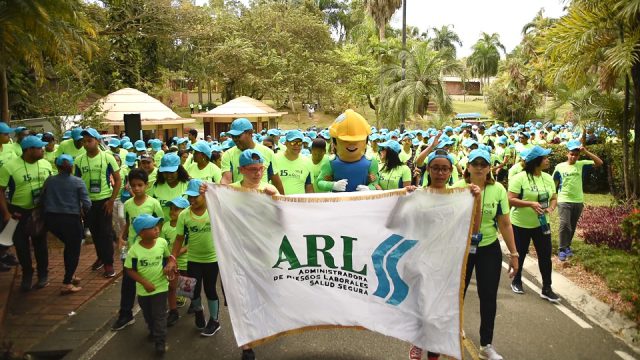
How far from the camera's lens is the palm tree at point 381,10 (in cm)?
4325

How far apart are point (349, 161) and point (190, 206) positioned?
1638 millimetres

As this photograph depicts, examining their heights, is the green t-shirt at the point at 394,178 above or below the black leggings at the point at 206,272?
above

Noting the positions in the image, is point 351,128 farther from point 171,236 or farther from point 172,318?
point 172,318

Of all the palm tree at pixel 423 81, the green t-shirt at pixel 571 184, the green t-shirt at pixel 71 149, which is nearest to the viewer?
the green t-shirt at pixel 571 184

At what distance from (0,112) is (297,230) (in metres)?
10.8

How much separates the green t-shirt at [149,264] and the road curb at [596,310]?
Result: 468cm

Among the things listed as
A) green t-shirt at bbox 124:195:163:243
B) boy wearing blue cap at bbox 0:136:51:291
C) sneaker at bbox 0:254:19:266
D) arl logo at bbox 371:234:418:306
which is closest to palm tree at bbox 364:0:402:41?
sneaker at bbox 0:254:19:266

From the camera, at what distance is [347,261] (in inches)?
164

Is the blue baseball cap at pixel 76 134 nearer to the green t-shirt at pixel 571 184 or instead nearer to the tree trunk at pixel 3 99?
the tree trunk at pixel 3 99

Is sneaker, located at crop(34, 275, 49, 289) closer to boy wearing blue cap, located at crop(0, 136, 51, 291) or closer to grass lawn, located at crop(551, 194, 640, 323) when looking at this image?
boy wearing blue cap, located at crop(0, 136, 51, 291)

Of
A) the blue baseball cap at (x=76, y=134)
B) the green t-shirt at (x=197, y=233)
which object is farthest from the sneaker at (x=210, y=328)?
the blue baseball cap at (x=76, y=134)

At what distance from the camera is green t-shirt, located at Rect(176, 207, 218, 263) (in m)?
5.06

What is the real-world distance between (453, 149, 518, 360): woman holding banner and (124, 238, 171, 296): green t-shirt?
9.31 feet

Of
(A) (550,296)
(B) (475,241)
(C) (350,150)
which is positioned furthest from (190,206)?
(A) (550,296)
